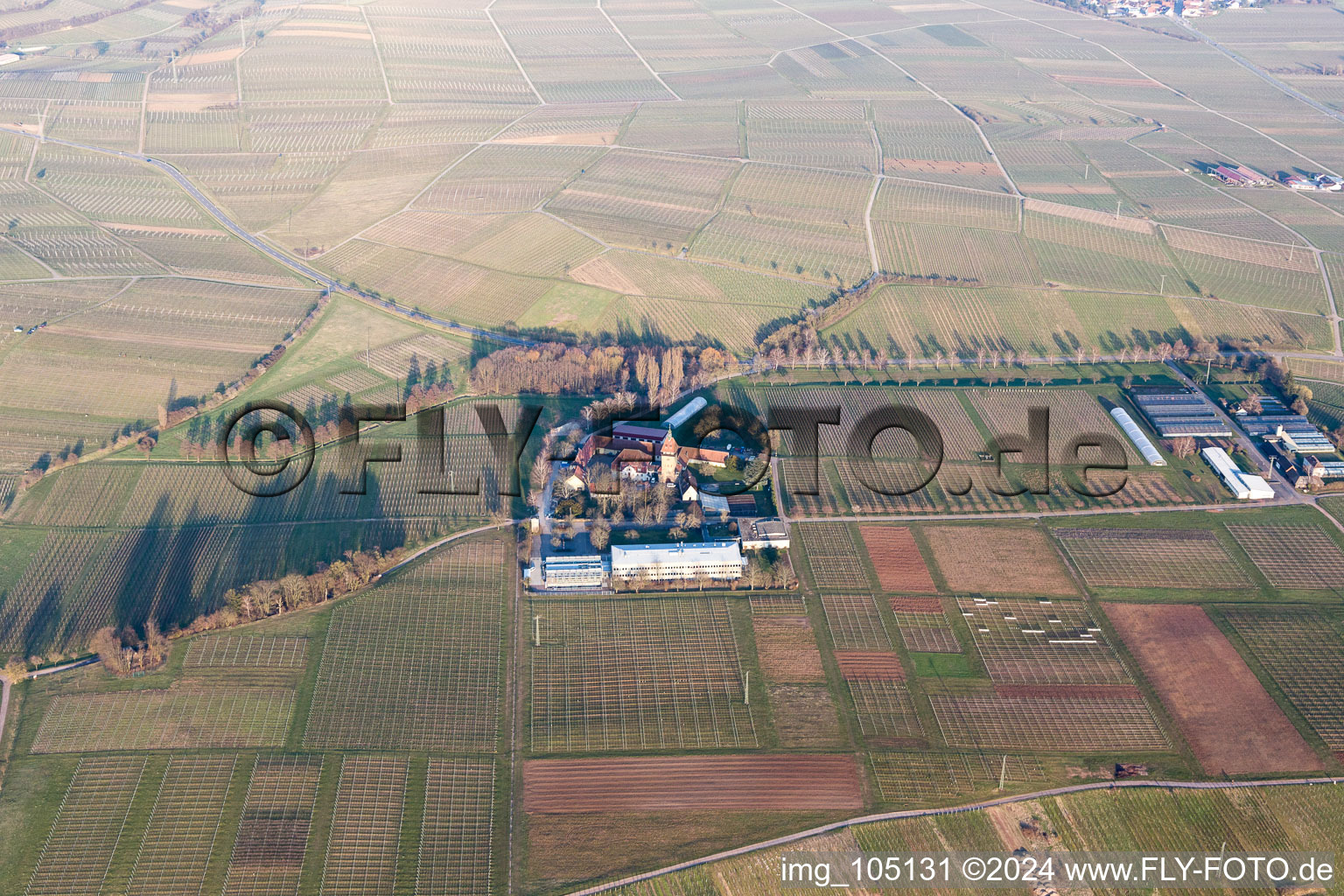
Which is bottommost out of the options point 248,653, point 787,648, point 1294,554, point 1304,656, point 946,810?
point 248,653

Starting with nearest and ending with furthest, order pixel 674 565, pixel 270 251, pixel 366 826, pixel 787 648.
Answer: pixel 366 826
pixel 787 648
pixel 674 565
pixel 270 251

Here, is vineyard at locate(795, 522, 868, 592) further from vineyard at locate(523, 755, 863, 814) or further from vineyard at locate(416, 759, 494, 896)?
vineyard at locate(416, 759, 494, 896)

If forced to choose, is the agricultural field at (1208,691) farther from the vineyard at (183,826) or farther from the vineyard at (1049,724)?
the vineyard at (183,826)

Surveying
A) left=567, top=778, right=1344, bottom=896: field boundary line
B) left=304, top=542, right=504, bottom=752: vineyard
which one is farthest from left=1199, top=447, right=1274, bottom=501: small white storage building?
left=304, top=542, right=504, bottom=752: vineyard

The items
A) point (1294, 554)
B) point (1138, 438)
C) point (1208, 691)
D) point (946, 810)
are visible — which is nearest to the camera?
point (946, 810)

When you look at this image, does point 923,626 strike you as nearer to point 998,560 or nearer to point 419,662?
point 998,560

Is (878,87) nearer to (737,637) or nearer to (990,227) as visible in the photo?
(990,227)

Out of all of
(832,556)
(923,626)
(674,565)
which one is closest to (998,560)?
(923,626)
